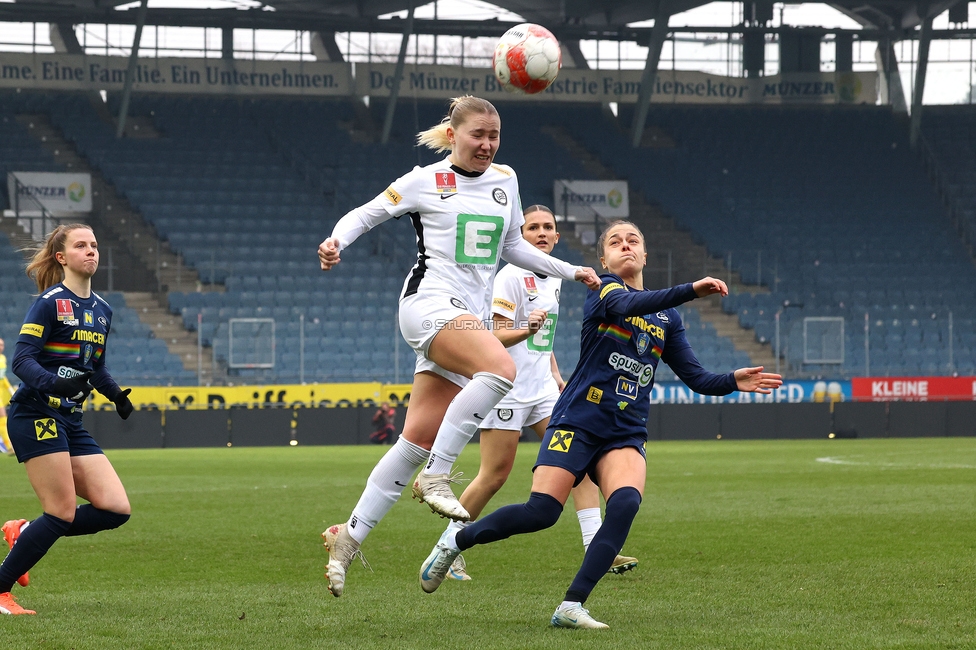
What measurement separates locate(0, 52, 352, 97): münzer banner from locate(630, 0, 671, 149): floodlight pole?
28.6 feet

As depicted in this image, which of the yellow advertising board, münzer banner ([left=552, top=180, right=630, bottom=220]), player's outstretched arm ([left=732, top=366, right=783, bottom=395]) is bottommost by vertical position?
the yellow advertising board

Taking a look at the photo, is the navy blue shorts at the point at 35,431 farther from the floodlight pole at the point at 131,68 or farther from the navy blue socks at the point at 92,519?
the floodlight pole at the point at 131,68

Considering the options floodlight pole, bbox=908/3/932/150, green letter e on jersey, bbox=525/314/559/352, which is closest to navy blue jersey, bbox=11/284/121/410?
green letter e on jersey, bbox=525/314/559/352

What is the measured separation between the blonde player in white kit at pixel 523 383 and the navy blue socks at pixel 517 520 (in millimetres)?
1428

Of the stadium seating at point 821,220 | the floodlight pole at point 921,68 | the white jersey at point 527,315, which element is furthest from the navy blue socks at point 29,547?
the floodlight pole at point 921,68

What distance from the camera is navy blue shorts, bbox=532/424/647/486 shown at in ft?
19.3

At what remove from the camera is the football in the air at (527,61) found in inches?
271

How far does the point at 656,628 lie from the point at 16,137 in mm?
33464

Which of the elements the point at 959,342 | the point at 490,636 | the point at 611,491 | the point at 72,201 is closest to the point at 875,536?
the point at 611,491

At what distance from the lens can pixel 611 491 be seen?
19.0ft

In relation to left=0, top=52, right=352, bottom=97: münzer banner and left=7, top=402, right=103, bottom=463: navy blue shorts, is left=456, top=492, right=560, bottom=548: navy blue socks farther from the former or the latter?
left=0, top=52, right=352, bottom=97: münzer banner

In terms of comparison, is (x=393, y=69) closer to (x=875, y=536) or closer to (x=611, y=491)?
(x=875, y=536)

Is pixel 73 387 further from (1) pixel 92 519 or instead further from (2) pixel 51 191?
(2) pixel 51 191

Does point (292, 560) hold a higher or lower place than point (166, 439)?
higher
